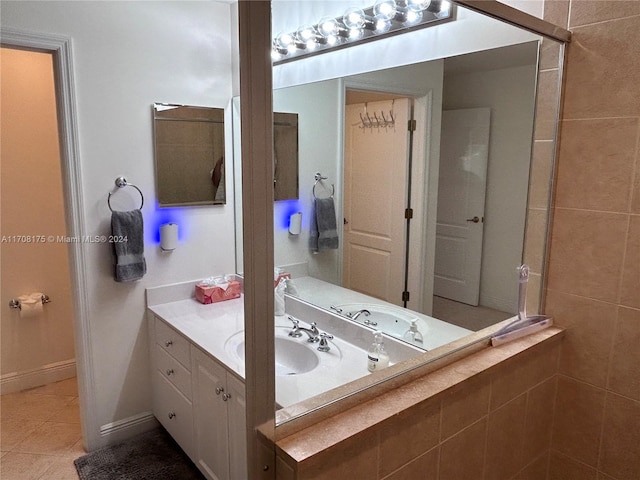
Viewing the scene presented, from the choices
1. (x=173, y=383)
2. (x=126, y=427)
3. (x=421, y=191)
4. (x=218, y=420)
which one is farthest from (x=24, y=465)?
(x=421, y=191)

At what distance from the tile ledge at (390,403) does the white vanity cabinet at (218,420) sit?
2.58 ft

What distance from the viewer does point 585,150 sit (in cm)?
144

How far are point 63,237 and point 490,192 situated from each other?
2728 mm

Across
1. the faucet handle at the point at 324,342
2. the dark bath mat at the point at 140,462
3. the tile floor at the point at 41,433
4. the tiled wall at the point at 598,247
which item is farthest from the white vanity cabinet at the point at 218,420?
the tiled wall at the point at 598,247

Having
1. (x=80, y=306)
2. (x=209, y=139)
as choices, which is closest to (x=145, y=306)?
(x=80, y=306)

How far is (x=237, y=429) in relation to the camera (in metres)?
1.81

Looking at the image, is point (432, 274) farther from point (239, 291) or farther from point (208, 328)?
point (239, 291)

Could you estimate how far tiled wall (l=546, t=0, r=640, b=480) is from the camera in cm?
135

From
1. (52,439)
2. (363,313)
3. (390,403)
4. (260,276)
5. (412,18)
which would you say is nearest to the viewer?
(260,276)

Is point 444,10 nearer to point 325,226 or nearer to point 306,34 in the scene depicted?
point 306,34

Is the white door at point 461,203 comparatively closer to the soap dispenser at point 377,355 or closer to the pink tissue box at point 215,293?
the soap dispenser at point 377,355

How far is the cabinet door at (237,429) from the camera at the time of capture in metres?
1.76

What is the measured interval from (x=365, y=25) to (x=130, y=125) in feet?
4.10

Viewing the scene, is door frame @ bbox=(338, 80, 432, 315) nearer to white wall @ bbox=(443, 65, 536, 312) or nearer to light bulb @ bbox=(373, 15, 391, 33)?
white wall @ bbox=(443, 65, 536, 312)
